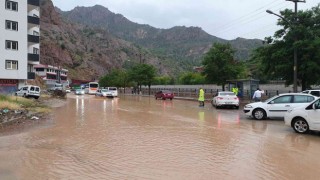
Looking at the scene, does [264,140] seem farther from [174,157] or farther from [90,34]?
[90,34]

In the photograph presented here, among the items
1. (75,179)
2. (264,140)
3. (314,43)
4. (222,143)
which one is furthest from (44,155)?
(314,43)

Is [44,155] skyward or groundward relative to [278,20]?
groundward

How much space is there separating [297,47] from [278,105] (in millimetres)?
8121

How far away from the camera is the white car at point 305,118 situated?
13.2 m

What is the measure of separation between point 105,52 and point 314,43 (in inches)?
6184

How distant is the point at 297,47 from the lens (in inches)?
1003

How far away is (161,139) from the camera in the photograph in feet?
40.5

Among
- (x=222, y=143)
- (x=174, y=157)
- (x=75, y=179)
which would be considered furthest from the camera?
(x=222, y=143)

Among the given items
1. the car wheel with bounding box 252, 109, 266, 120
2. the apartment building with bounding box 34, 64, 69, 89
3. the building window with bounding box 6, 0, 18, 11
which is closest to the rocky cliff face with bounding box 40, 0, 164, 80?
the apartment building with bounding box 34, 64, 69, 89

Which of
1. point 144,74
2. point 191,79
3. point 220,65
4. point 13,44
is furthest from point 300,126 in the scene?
point 191,79

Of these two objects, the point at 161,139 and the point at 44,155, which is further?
the point at 161,139

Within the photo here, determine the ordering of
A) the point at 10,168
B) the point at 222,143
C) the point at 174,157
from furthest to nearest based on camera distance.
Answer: the point at 222,143
the point at 174,157
the point at 10,168

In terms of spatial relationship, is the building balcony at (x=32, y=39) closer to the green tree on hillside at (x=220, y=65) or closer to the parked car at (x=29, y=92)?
the parked car at (x=29, y=92)

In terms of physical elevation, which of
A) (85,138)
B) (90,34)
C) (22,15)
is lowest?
(85,138)
